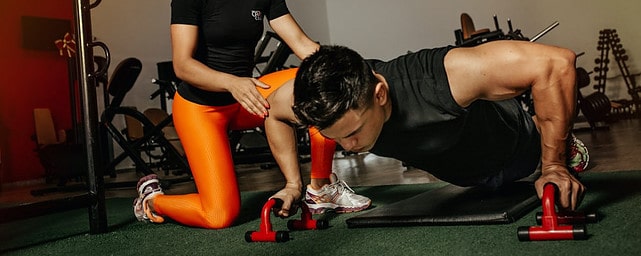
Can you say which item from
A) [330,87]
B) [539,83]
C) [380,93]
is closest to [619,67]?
[539,83]

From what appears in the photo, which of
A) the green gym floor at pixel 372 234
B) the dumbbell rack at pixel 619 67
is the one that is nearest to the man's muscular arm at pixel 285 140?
the green gym floor at pixel 372 234

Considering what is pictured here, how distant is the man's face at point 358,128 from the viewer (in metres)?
1.29

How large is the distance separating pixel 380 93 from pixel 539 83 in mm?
349

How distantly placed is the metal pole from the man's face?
1070 millimetres

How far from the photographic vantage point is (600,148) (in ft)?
10.9

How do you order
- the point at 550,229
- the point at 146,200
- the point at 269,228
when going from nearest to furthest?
the point at 550,229 < the point at 269,228 < the point at 146,200

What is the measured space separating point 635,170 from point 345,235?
1.25 meters

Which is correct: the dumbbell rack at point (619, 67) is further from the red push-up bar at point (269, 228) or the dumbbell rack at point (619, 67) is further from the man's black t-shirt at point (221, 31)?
the red push-up bar at point (269, 228)

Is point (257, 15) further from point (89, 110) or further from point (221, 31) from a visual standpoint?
point (89, 110)

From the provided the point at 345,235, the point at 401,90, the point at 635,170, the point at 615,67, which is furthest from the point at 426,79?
the point at 615,67

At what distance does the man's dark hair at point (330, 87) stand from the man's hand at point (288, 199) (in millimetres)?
363

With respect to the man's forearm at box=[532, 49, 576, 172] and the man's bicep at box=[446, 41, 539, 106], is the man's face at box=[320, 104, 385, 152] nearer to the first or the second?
the man's bicep at box=[446, 41, 539, 106]

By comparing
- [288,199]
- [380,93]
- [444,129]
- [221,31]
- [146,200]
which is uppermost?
[221,31]

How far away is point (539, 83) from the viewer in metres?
1.29
